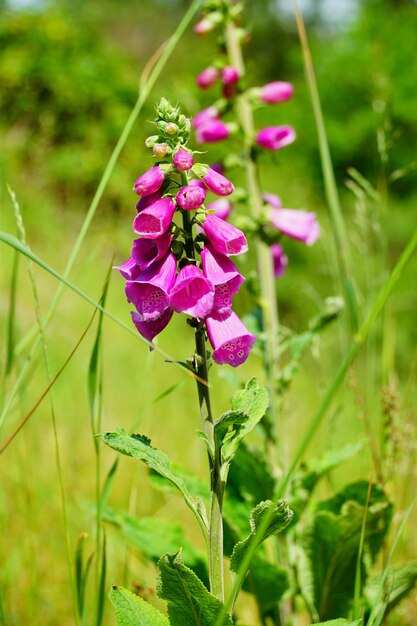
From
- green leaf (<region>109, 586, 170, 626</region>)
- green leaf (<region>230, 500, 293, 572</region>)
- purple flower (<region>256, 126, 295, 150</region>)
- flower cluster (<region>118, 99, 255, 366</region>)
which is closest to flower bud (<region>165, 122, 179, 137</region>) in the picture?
flower cluster (<region>118, 99, 255, 366</region>)

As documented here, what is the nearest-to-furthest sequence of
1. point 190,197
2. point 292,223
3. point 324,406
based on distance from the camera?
1. point 324,406
2. point 190,197
3. point 292,223

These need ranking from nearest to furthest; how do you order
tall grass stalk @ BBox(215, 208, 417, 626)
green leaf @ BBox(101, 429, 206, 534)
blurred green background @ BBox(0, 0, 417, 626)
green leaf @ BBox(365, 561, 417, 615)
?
tall grass stalk @ BBox(215, 208, 417, 626)
green leaf @ BBox(101, 429, 206, 534)
green leaf @ BBox(365, 561, 417, 615)
blurred green background @ BBox(0, 0, 417, 626)

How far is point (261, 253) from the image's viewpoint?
1577 millimetres

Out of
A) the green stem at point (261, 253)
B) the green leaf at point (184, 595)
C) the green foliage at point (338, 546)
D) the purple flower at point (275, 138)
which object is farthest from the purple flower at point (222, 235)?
the purple flower at point (275, 138)

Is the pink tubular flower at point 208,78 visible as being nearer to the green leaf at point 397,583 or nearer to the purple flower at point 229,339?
the purple flower at point 229,339

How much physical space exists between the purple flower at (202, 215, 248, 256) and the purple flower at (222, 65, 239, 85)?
2.81 feet

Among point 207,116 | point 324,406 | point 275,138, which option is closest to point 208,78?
point 207,116

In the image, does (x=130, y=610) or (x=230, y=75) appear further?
(x=230, y=75)

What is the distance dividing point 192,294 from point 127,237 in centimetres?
537

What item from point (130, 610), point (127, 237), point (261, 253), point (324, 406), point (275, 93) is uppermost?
point (127, 237)

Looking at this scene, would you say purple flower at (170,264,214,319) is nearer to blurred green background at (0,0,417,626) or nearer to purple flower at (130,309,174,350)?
purple flower at (130,309,174,350)

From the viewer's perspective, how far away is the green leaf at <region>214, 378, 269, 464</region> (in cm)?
81

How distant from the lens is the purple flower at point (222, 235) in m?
0.84

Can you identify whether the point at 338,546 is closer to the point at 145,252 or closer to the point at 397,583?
the point at 397,583
